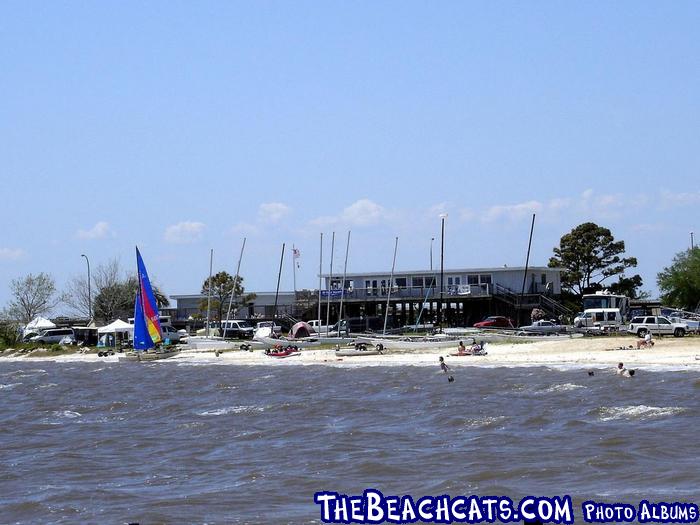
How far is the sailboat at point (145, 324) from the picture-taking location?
5485cm

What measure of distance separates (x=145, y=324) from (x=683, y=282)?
4047 cm

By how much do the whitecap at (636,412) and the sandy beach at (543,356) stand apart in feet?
35.8

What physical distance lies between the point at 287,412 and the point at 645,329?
26.8m

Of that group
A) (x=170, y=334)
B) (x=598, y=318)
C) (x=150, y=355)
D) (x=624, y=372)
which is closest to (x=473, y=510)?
(x=624, y=372)

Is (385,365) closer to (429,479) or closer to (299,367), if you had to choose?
(299,367)

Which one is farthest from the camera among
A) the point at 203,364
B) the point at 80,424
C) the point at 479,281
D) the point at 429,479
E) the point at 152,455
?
the point at 479,281

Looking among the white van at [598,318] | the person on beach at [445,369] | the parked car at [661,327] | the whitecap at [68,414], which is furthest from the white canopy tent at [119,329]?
the whitecap at [68,414]

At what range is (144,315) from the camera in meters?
54.8

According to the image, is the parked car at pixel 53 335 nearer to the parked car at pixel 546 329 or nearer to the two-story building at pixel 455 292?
the two-story building at pixel 455 292

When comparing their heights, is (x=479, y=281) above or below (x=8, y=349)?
above

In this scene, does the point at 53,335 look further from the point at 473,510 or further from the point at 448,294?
the point at 473,510

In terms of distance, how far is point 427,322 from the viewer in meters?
78.1

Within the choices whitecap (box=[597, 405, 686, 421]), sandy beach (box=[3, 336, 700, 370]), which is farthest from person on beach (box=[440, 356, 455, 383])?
whitecap (box=[597, 405, 686, 421])

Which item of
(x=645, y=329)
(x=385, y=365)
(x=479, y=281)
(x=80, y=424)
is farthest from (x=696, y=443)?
(x=479, y=281)
